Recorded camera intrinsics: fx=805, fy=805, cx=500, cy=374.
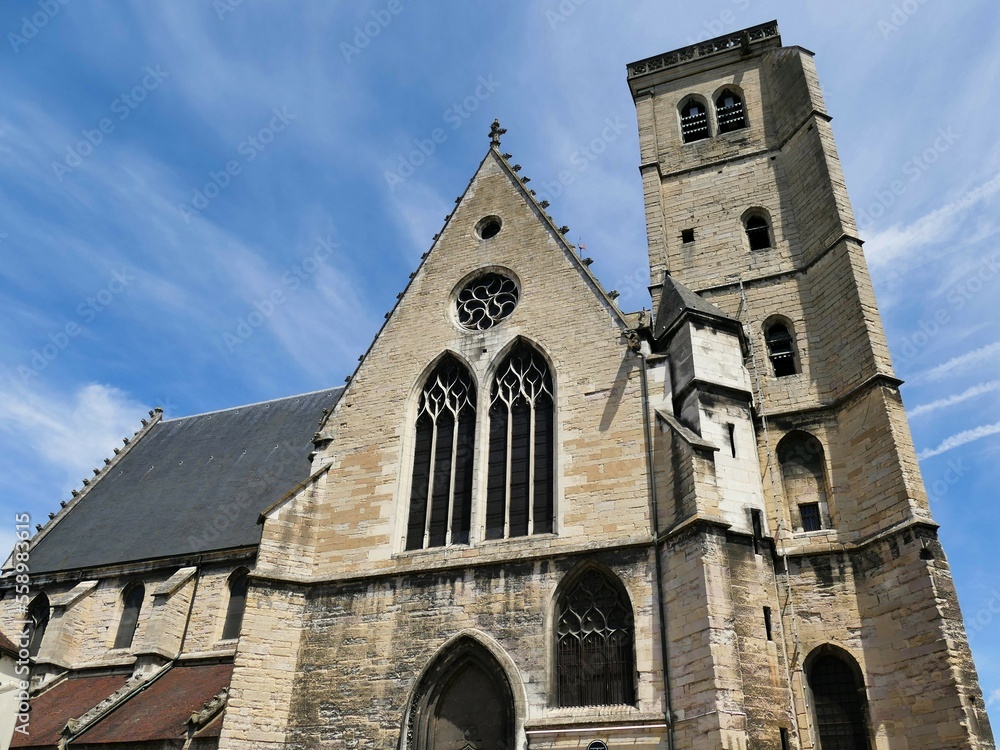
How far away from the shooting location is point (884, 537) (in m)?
12.0

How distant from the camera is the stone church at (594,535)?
35.5 feet

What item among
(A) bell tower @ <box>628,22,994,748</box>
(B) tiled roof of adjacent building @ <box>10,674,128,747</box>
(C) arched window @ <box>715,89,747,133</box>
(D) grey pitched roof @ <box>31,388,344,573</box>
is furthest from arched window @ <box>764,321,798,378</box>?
(B) tiled roof of adjacent building @ <box>10,674,128,747</box>

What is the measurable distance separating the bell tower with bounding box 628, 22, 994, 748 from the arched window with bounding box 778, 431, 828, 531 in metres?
0.02

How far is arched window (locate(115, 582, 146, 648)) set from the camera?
738 inches

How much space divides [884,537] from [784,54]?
12.4 metres

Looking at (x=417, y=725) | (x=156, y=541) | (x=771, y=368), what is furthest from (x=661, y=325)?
(x=156, y=541)

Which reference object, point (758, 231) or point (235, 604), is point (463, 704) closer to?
point (235, 604)

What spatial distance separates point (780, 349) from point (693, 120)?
747 cm

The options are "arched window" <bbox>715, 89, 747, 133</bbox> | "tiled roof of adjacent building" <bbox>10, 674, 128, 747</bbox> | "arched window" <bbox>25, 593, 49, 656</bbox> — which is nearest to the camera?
"tiled roof of adjacent building" <bbox>10, 674, 128, 747</bbox>

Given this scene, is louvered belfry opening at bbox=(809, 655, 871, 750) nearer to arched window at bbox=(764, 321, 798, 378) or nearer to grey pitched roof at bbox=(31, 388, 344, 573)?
arched window at bbox=(764, 321, 798, 378)

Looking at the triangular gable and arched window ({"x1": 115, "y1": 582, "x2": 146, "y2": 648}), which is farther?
arched window ({"x1": 115, "y1": 582, "x2": 146, "y2": 648})

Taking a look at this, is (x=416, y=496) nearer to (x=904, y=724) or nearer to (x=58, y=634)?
(x=904, y=724)

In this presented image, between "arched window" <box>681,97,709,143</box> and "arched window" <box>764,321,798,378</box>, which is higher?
"arched window" <box>681,97,709,143</box>

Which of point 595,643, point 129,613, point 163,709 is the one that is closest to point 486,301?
point 595,643
